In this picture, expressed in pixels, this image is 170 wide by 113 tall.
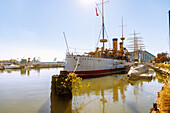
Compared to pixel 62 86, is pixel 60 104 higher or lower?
lower

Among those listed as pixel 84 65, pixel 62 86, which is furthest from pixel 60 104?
pixel 84 65

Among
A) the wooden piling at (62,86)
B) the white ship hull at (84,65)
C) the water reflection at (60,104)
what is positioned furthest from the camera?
the white ship hull at (84,65)

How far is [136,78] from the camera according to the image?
1972 cm

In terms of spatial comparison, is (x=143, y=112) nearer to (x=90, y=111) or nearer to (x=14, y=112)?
(x=90, y=111)

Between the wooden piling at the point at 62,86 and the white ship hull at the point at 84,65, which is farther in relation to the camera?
the white ship hull at the point at 84,65

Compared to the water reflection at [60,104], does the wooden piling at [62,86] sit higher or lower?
higher

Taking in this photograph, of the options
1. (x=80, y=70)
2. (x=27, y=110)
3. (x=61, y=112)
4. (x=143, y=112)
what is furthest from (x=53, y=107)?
(x=80, y=70)

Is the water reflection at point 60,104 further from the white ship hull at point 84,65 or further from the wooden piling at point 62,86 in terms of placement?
the white ship hull at point 84,65

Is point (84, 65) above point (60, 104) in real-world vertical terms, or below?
above

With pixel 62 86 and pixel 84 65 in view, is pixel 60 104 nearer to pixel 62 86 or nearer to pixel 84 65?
pixel 62 86

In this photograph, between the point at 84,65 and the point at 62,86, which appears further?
the point at 84,65

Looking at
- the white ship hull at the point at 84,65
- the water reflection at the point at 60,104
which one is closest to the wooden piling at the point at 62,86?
the water reflection at the point at 60,104

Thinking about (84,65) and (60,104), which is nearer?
(60,104)

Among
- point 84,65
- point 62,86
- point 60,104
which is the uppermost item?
point 84,65
